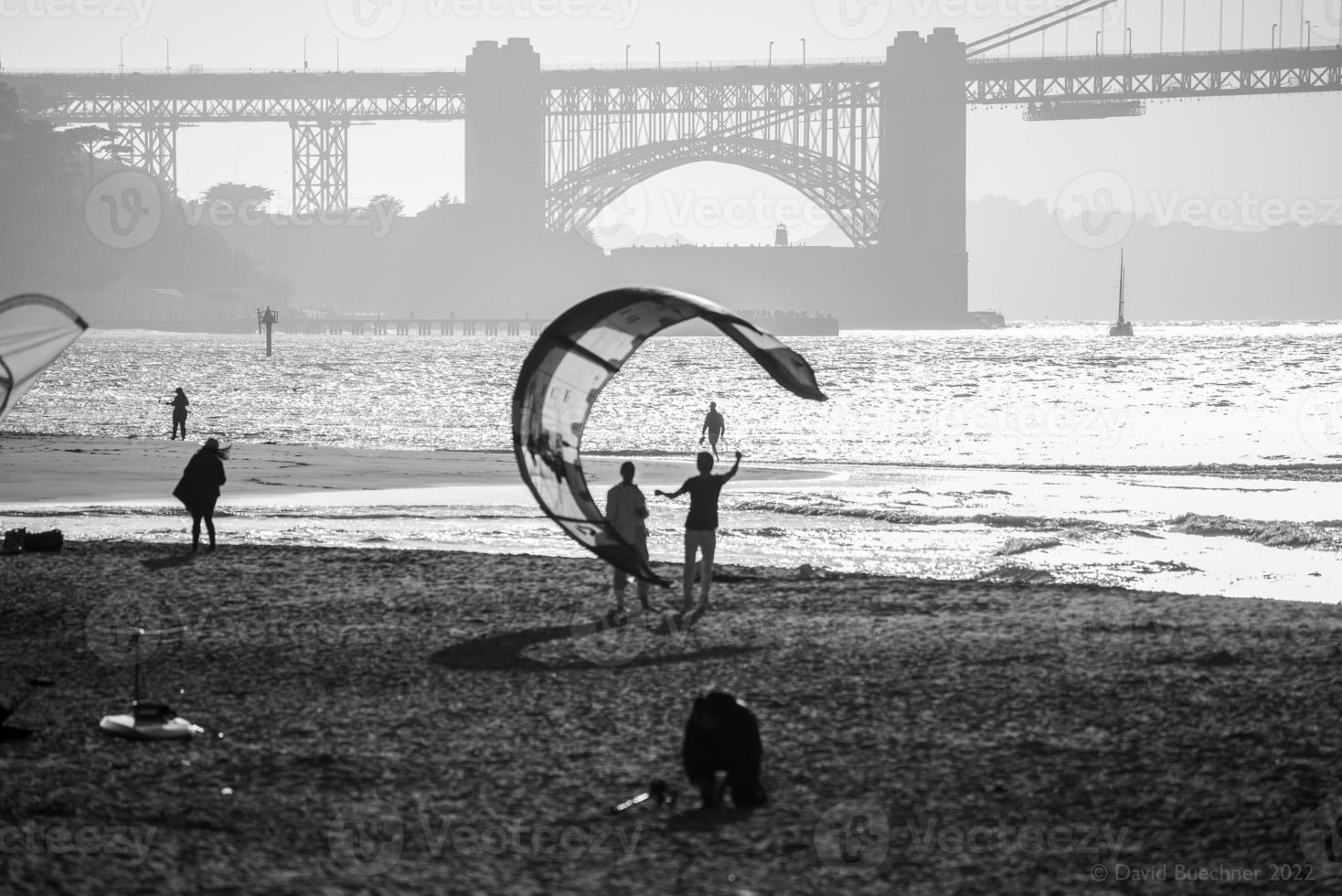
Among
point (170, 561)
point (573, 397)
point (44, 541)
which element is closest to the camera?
point (573, 397)

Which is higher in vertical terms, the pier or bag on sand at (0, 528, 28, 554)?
the pier

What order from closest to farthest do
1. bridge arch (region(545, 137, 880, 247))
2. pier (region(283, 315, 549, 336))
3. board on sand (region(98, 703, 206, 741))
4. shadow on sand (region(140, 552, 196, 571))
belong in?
board on sand (region(98, 703, 206, 741)) < shadow on sand (region(140, 552, 196, 571)) < bridge arch (region(545, 137, 880, 247)) < pier (region(283, 315, 549, 336))

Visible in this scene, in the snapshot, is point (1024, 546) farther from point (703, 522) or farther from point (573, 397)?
point (573, 397)

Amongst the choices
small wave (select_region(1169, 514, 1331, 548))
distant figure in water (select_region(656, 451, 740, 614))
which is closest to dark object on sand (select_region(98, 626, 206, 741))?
distant figure in water (select_region(656, 451, 740, 614))

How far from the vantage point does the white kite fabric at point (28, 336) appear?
11.9 m

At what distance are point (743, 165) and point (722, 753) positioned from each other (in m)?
124

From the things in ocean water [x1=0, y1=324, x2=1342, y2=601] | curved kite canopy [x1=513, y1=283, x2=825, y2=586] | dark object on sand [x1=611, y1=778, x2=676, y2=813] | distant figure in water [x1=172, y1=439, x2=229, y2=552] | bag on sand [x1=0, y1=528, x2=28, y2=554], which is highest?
curved kite canopy [x1=513, y1=283, x2=825, y2=586]

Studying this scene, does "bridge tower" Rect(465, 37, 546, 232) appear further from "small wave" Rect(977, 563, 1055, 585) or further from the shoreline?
"small wave" Rect(977, 563, 1055, 585)

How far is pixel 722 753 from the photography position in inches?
302

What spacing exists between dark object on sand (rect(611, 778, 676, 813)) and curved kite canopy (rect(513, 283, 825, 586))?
13.4 feet

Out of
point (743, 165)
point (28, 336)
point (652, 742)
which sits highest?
point (743, 165)

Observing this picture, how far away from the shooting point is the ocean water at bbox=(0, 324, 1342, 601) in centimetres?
1756

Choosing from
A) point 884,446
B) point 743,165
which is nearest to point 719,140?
point 743,165

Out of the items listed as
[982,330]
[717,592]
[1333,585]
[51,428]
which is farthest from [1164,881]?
[982,330]
